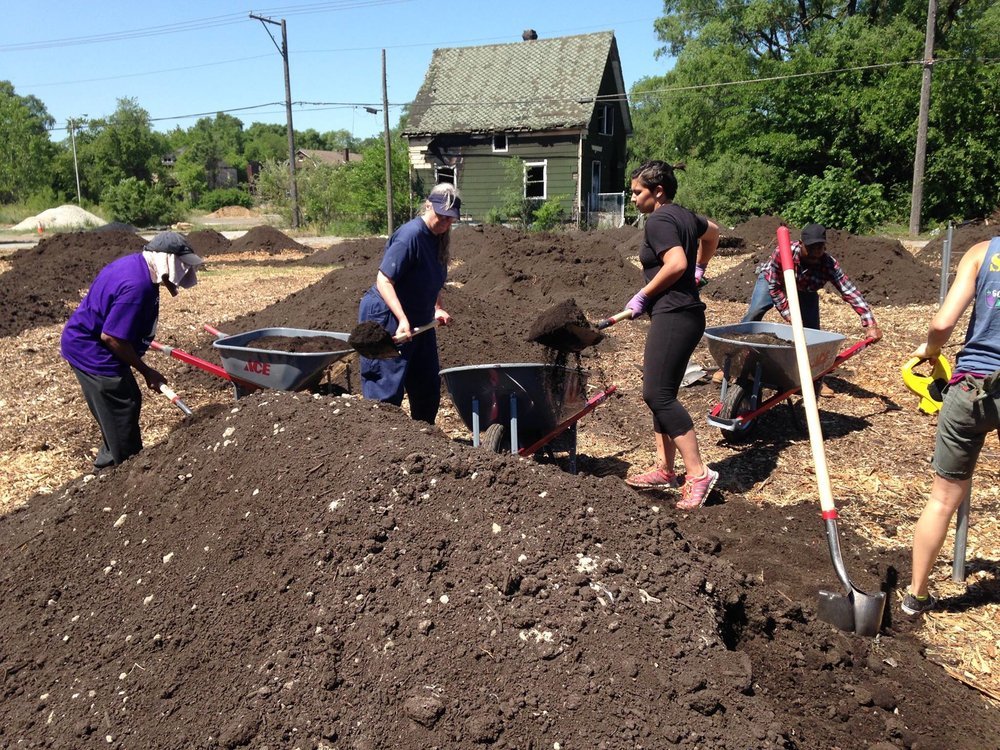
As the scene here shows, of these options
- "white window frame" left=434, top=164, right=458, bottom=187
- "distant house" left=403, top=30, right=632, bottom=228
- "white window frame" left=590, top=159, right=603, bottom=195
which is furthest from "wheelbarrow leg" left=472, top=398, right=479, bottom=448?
"white window frame" left=434, top=164, right=458, bottom=187

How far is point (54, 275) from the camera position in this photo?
13.4 meters

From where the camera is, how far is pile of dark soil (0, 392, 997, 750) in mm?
2293

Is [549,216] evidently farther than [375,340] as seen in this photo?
Yes

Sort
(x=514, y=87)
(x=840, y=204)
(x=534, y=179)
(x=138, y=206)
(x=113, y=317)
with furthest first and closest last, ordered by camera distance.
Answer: (x=138, y=206), (x=514, y=87), (x=534, y=179), (x=840, y=204), (x=113, y=317)

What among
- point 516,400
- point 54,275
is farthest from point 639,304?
point 54,275

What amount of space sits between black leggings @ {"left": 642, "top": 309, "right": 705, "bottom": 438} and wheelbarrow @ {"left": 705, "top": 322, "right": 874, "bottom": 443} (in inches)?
41.7

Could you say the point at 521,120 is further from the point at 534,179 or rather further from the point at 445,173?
the point at 445,173

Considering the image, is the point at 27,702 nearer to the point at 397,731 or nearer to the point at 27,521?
the point at 397,731

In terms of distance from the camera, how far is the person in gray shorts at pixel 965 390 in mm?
2979

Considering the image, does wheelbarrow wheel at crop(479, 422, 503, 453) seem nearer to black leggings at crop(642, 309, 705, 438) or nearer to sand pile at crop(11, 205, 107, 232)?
black leggings at crop(642, 309, 705, 438)

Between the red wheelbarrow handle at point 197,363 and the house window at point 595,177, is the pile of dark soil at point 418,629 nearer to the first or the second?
the red wheelbarrow handle at point 197,363

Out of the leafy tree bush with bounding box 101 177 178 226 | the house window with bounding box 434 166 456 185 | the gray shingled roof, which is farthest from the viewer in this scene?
the leafy tree bush with bounding box 101 177 178 226

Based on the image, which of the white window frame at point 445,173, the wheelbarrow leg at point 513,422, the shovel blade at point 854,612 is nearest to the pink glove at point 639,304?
the wheelbarrow leg at point 513,422

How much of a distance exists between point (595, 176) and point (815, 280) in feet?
84.7
